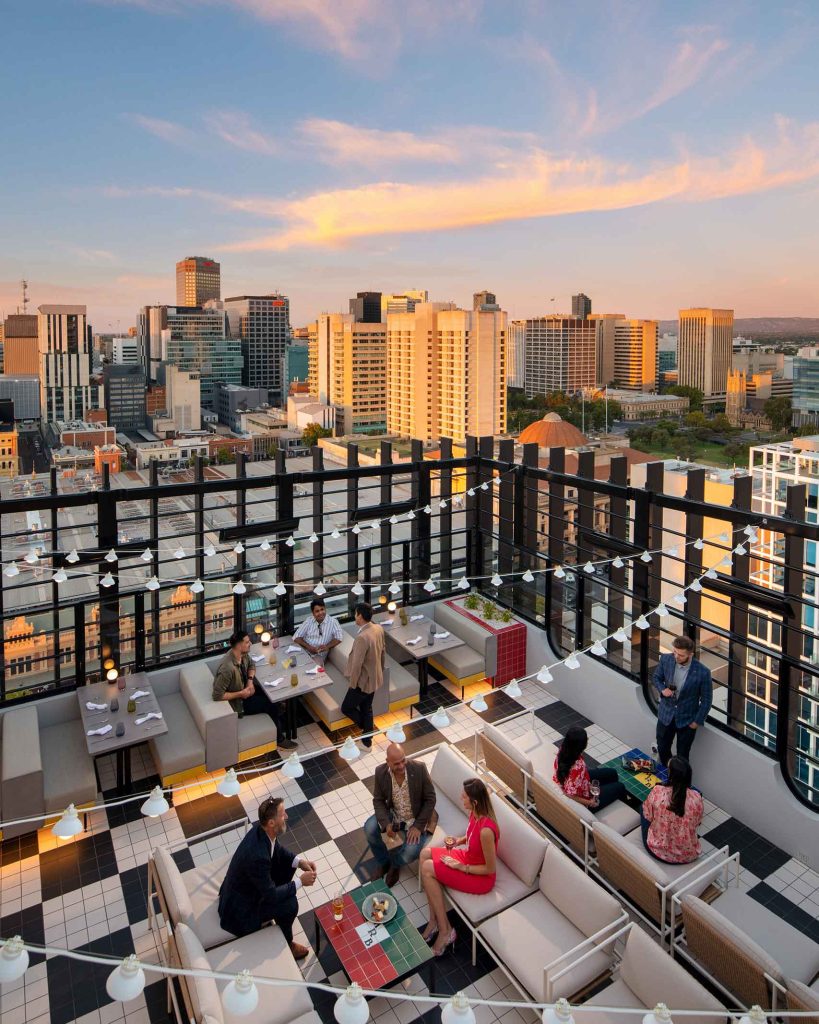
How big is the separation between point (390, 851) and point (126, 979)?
2695mm

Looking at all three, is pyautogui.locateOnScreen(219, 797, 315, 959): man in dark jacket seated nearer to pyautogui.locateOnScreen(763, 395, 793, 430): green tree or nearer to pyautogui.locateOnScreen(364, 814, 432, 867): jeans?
pyautogui.locateOnScreen(364, 814, 432, 867): jeans

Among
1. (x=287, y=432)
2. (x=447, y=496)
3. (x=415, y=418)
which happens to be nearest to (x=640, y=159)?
(x=415, y=418)

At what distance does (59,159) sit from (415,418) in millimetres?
46362

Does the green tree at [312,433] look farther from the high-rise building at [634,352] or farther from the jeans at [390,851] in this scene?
the high-rise building at [634,352]

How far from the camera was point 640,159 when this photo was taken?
59406mm

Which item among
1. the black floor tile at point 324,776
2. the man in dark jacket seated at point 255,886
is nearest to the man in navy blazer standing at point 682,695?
the black floor tile at point 324,776

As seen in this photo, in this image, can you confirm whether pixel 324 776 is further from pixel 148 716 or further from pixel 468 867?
pixel 468 867

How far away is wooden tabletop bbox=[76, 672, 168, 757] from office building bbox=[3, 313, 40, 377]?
4223 inches

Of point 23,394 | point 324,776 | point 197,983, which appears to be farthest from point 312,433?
point 197,983

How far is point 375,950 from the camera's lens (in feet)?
11.9

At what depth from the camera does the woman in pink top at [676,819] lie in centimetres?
436

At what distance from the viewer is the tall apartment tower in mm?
122625

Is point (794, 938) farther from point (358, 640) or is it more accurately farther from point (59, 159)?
point (59, 159)

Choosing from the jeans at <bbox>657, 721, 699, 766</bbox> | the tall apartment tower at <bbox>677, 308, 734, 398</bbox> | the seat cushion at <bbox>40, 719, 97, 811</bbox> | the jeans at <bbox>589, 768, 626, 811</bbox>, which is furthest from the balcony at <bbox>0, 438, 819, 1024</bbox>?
the tall apartment tower at <bbox>677, 308, 734, 398</bbox>
